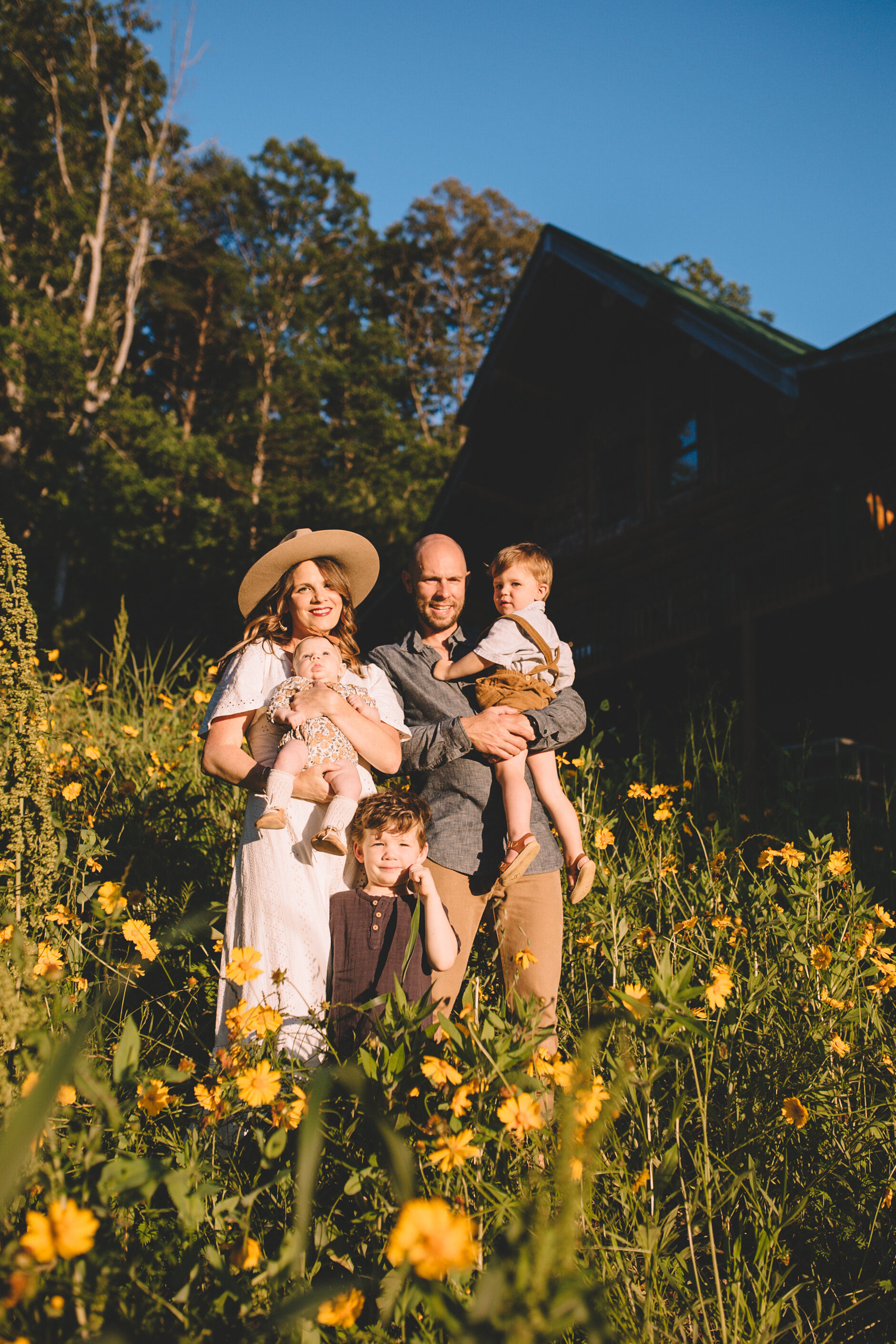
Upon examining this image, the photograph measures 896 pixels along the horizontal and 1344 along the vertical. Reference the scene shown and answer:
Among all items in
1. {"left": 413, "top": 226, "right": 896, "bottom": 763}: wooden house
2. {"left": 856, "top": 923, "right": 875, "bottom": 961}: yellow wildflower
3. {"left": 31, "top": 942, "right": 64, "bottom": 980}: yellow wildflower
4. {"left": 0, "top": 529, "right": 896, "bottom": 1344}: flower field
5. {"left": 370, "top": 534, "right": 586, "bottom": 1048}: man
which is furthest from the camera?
{"left": 413, "top": 226, "right": 896, "bottom": 763}: wooden house

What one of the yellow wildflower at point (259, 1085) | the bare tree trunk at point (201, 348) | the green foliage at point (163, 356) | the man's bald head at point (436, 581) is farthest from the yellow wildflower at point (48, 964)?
the bare tree trunk at point (201, 348)

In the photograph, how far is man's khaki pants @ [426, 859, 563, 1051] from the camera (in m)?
2.33

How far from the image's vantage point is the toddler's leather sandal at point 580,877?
2.58 meters

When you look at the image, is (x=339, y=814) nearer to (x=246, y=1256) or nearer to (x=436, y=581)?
(x=436, y=581)

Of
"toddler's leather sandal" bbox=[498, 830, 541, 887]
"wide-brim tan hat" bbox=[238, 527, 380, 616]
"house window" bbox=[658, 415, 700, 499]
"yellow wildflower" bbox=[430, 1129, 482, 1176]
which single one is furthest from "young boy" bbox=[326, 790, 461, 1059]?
"house window" bbox=[658, 415, 700, 499]

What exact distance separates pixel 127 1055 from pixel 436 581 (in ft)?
5.68

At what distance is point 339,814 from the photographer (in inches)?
83.8

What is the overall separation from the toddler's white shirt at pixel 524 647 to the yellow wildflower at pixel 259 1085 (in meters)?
1.59

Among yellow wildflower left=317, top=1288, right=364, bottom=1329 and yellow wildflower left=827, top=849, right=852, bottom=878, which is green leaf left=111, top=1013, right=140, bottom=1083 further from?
yellow wildflower left=827, top=849, right=852, bottom=878

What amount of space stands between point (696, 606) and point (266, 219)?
21.1 meters

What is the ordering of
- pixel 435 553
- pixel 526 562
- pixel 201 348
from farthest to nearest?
1. pixel 201 348
2. pixel 526 562
3. pixel 435 553

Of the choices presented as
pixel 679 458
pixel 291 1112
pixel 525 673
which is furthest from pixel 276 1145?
pixel 679 458

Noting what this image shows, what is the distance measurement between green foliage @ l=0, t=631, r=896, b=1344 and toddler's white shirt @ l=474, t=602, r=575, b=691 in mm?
632

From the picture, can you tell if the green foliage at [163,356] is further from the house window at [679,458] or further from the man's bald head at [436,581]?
the man's bald head at [436,581]
